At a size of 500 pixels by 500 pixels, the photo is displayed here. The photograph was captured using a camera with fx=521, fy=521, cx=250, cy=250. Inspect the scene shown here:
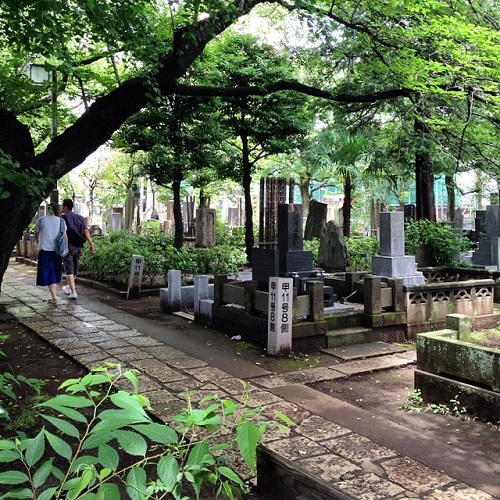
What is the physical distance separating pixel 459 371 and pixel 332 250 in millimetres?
7730

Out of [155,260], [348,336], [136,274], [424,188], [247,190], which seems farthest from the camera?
[424,188]

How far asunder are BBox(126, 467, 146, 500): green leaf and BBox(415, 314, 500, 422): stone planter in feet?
13.2

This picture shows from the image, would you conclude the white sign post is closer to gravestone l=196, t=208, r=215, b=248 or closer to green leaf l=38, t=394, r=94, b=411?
green leaf l=38, t=394, r=94, b=411

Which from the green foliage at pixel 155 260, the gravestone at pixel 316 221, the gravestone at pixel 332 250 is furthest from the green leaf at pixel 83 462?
the gravestone at pixel 316 221

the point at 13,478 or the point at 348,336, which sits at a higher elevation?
the point at 13,478

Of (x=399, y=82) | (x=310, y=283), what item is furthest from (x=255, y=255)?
(x=399, y=82)

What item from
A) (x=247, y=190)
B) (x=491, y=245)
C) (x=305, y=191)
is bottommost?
(x=491, y=245)

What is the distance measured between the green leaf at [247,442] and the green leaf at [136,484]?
1.06 ft

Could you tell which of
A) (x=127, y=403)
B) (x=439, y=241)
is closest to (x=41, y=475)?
(x=127, y=403)

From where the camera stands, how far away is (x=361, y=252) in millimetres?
14477

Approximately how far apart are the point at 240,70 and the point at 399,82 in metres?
6.25

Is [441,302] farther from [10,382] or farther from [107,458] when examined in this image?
[107,458]

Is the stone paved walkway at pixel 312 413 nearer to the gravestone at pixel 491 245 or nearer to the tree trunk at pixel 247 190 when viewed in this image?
the gravestone at pixel 491 245

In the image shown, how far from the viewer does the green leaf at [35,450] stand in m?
1.41
